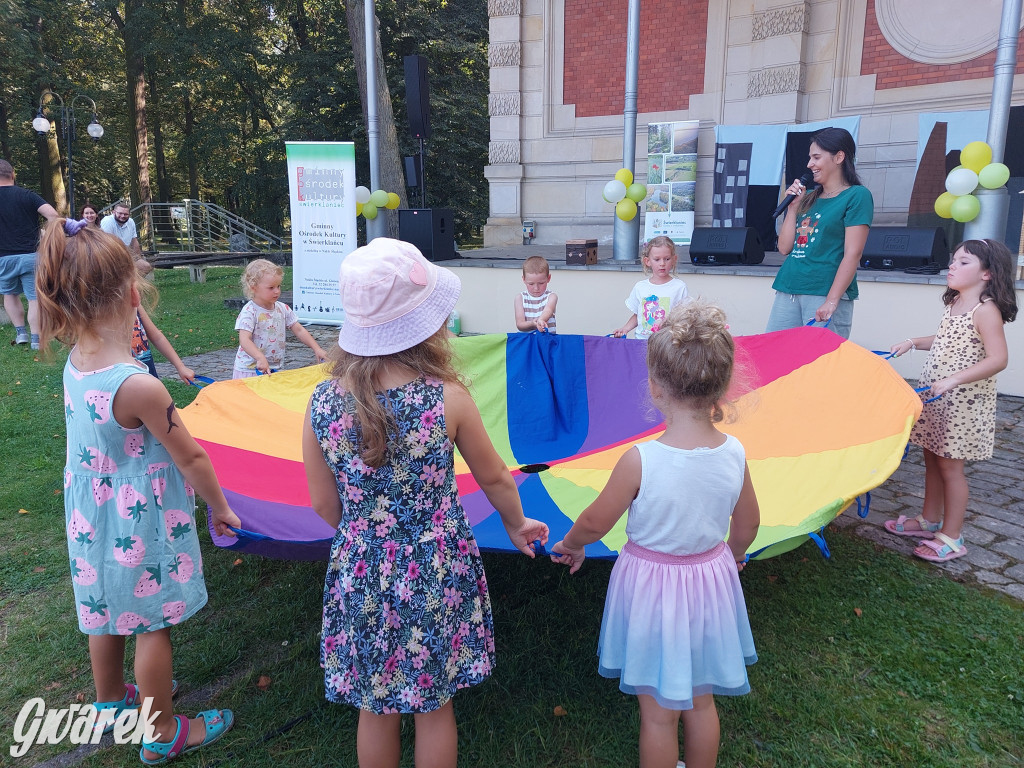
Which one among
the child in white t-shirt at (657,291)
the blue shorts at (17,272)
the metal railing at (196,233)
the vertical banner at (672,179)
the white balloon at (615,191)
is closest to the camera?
the child in white t-shirt at (657,291)

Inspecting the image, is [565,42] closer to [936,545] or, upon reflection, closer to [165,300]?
[165,300]

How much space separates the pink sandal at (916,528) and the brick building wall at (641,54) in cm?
814

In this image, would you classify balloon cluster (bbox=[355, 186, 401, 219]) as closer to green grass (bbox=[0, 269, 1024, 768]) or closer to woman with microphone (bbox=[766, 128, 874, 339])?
woman with microphone (bbox=[766, 128, 874, 339])

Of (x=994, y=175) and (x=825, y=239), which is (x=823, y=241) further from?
(x=994, y=175)

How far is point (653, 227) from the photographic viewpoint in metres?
9.86

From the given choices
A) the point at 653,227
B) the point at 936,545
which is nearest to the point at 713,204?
the point at 653,227

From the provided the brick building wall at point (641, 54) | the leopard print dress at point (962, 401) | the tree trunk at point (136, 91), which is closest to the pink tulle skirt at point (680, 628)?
the leopard print dress at point (962, 401)

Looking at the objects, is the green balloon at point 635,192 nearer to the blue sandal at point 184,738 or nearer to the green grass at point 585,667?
the green grass at point 585,667

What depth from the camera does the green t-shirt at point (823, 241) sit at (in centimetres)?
339

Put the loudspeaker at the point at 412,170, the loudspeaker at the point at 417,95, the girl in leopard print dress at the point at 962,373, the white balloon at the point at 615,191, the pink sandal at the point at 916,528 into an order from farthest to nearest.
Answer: the loudspeaker at the point at 412,170
the loudspeaker at the point at 417,95
the white balloon at the point at 615,191
the pink sandal at the point at 916,528
the girl in leopard print dress at the point at 962,373

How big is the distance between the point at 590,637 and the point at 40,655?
1.80 metres

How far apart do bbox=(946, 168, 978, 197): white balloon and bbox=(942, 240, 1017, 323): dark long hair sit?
337 cm

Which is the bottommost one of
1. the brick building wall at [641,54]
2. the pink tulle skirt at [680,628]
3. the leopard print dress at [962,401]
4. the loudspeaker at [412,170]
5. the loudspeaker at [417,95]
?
the pink tulle skirt at [680,628]

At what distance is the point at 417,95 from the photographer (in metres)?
9.60
